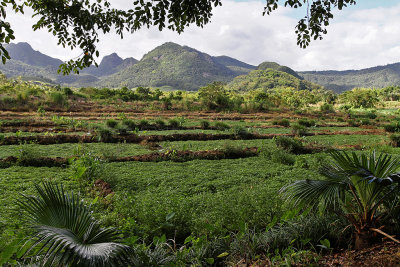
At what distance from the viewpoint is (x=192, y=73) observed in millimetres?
165500

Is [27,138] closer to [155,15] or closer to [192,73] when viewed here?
[155,15]

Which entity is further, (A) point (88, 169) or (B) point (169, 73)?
(B) point (169, 73)

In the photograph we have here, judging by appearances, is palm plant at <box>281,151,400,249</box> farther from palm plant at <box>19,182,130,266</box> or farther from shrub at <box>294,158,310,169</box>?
shrub at <box>294,158,310,169</box>

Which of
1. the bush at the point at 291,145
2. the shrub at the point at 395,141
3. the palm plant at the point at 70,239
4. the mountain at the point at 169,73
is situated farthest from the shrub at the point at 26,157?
the mountain at the point at 169,73

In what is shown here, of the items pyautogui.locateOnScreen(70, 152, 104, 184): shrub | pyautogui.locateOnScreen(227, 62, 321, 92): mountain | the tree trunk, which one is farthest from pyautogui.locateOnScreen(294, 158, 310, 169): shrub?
pyautogui.locateOnScreen(227, 62, 321, 92): mountain

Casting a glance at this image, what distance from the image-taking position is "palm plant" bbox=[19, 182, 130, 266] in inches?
75.5

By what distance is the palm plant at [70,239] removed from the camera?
1.92 m

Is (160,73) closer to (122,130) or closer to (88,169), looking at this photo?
(122,130)

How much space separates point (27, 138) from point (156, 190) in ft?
35.9

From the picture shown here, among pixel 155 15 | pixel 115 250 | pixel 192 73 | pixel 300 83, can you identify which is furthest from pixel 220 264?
pixel 192 73

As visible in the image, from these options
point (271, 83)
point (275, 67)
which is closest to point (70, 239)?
point (271, 83)

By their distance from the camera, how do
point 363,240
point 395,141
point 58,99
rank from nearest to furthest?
1. point 363,240
2. point 395,141
3. point 58,99

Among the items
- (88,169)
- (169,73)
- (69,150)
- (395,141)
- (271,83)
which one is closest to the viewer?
(88,169)

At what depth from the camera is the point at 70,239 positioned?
2035mm
